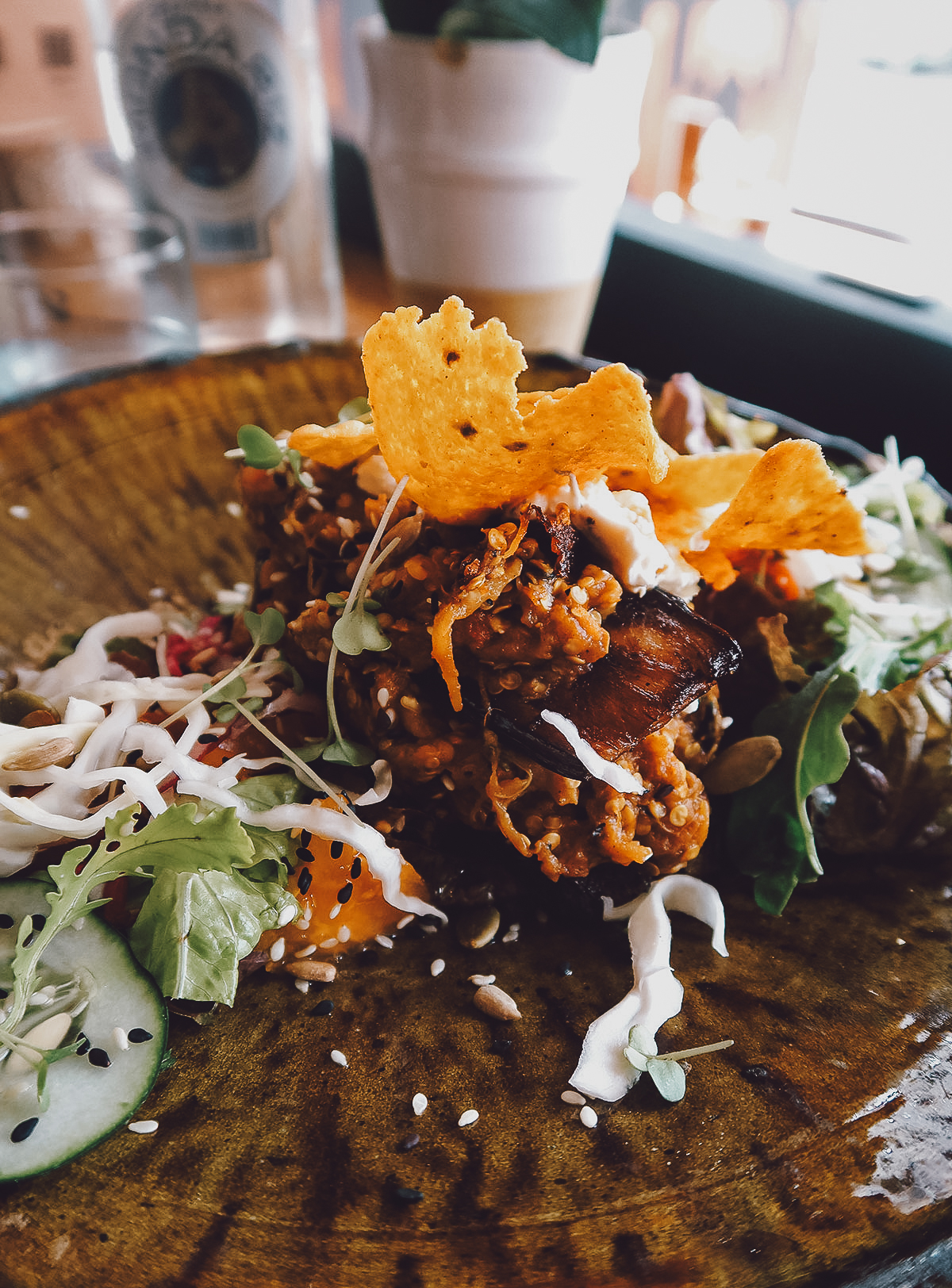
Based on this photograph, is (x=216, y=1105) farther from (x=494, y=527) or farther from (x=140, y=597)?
(x=140, y=597)

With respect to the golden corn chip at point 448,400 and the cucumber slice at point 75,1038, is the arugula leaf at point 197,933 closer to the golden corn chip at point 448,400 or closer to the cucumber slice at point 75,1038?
the cucumber slice at point 75,1038

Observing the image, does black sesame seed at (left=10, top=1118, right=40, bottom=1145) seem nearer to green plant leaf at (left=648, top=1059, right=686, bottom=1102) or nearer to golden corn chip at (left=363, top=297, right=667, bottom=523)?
green plant leaf at (left=648, top=1059, right=686, bottom=1102)

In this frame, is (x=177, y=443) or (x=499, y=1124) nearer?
(x=499, y=1124)

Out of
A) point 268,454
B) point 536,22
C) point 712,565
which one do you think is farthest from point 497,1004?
point 536,22

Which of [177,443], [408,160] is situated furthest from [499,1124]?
[408,160]

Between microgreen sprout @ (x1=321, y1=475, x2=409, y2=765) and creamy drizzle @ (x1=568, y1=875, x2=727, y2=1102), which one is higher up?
microgreen sprout @ (x1=321, y1=475, x2=409, y2=765)

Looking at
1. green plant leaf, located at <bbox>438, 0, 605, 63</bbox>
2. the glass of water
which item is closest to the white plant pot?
green plant leaf, located at <bbox>438, 0, 605, 63</bbox>
